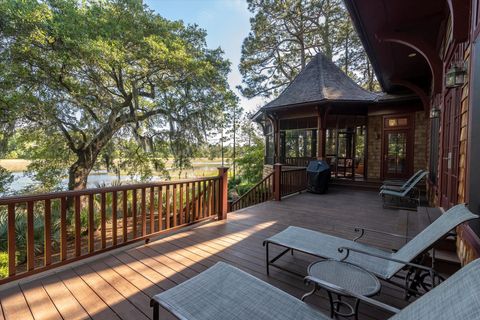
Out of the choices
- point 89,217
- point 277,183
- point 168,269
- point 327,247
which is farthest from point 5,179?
point 327,247

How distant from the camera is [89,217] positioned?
9.05 ft

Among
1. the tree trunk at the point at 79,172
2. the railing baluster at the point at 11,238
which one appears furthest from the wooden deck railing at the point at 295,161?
the railing baluster at the point at 11,238

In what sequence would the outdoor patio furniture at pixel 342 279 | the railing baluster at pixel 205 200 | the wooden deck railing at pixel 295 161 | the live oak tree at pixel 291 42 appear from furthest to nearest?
the live oak tree at pixel 291 42
the wooden deck railing at pixel 295 161
the railing baluster at pixel 205 200
the outdoor patio furniture at pixel 342 279

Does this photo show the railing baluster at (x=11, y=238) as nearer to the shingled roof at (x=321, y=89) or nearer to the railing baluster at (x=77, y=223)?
the railing baluster at (x=77, y=223)

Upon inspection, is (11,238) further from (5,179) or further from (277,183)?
(5,179)

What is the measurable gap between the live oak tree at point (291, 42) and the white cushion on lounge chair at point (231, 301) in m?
15.8

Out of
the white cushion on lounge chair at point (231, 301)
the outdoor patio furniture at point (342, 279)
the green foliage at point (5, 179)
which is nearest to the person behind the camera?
the white cushion on lounge chair at point (231, 301)

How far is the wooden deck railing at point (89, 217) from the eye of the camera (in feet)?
7.50

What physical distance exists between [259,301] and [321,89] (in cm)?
872

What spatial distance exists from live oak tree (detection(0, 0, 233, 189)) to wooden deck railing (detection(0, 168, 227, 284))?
7.74ft

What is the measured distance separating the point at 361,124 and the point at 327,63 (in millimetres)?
3299

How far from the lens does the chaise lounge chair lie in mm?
886

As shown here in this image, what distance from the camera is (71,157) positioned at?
827 centimetres

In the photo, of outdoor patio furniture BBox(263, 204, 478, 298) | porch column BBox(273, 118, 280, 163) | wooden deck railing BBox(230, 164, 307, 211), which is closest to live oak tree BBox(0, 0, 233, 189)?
porch column BBox(273, 118, 280, 163)
